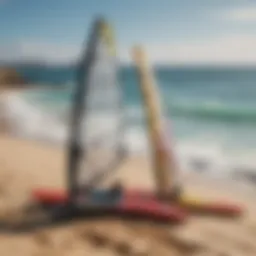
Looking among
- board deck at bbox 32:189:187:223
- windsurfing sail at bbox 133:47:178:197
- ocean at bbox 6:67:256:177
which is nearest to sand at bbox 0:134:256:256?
board deck at bbox 32:189:187:223

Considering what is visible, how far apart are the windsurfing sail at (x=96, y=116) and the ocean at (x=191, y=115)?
8cm

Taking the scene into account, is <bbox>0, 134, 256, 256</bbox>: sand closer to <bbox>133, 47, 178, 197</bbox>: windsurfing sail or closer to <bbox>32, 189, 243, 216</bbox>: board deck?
<bbox>32, 189, 243, 216</bbox>: board deck

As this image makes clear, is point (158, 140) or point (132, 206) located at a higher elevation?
point (158, 140)

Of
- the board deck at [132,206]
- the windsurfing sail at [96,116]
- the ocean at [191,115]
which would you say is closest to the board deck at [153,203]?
the board deck at [132,206]

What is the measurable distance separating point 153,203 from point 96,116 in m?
0.53

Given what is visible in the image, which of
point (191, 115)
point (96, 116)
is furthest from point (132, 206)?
point (191, 115)

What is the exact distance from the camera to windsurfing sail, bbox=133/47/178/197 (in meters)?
2.22

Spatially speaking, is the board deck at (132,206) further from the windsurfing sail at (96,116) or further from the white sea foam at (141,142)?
the white sea foam at (141,142)

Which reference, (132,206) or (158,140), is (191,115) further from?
(132,206)

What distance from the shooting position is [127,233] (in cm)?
204

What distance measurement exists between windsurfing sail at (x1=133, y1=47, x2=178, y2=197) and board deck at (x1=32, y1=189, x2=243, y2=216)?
2.4 inches

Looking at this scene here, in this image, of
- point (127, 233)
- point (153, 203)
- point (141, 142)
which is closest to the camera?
point (127, 233)

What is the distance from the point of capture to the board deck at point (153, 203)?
7.00 feet

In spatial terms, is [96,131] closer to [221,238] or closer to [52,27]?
[52,27]
